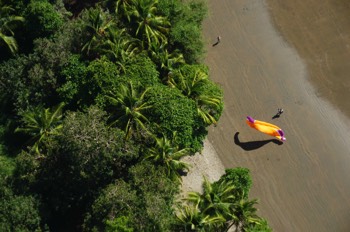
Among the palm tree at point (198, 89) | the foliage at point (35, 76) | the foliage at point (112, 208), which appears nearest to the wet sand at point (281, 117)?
the palm tree at point (198, 89)

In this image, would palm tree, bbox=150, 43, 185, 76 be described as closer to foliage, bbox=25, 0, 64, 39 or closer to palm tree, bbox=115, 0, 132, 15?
palm tree, bbox=115, 0, 132, 15

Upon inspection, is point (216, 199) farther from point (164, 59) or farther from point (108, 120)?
point (164, 59)

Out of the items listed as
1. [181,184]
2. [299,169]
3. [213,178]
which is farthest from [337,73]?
[181,184]

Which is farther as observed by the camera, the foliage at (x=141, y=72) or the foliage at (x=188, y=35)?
the foliage at (x=188, y=35)

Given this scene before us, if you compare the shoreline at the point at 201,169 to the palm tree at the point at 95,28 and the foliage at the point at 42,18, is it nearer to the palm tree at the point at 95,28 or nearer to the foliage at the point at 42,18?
the palm tree at the point at 95,28

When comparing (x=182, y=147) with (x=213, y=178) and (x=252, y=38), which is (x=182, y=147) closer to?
(x=213, y=178)

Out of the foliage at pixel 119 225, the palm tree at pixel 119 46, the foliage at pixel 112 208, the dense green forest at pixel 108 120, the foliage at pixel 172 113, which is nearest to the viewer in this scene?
the foliage at pixel 119 225

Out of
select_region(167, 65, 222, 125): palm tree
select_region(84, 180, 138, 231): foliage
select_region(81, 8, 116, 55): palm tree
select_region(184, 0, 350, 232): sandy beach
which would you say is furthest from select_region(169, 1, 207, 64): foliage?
select_region(84, 180, 138, 231): foliage
